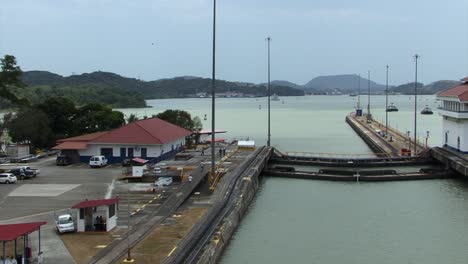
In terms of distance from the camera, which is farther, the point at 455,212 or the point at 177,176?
the point at 177,176

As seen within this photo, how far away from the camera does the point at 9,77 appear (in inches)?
1718

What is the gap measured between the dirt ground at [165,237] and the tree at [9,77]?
84.1 feet

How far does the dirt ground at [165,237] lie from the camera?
683 inches

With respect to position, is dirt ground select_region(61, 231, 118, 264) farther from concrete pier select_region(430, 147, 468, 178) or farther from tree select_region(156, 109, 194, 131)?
tree select_region(156, 109, 194, 131)

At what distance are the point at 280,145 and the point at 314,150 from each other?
724 centimetres

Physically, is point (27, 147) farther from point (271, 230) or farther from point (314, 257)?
point (314, 257)

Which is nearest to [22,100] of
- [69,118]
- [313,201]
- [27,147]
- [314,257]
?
[27,147]

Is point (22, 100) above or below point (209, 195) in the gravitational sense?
above

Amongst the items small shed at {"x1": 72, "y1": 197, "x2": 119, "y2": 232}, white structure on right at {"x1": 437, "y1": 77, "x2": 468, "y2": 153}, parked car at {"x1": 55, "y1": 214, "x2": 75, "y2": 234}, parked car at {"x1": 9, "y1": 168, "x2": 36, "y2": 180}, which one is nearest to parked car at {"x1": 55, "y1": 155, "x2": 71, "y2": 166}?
parked car at {"x1": 9, "y1": 168, "x2": 36, "y2": 180}

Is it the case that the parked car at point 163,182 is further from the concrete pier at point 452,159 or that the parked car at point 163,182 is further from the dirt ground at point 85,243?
the concrete pier at point 452,159

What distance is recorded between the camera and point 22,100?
45031mm

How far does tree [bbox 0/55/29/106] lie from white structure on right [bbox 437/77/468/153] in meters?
34.7

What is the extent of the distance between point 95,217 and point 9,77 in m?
26.9

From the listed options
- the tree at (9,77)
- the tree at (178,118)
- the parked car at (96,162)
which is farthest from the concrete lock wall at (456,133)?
the tree at (9,77)
